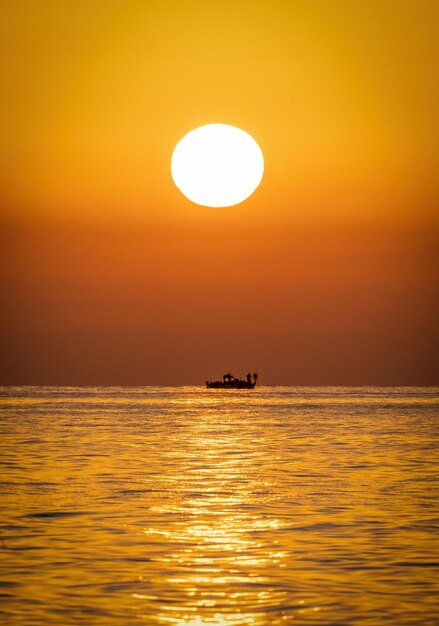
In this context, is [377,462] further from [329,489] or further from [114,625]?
[114,625]

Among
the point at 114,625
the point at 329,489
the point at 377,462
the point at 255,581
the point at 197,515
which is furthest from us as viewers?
the point at 377,462

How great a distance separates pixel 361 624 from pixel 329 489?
1732 centimetres

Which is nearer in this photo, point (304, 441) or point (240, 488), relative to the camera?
point (240, 488)

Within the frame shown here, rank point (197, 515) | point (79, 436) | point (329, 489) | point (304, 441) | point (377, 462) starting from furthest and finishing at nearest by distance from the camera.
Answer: point (79, 436)
point (304, 441)
point (377, 462)
point (329, 489)
point (197, 515)

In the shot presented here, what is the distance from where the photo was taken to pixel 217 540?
24078mm

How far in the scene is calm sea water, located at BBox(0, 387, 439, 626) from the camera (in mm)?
17859

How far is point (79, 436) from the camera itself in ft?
212

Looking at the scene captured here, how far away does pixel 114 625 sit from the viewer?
16672 mm

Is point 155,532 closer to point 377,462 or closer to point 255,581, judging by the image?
point 255,581

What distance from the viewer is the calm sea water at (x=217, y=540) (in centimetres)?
1786

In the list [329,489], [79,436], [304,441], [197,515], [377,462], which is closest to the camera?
[197,515]

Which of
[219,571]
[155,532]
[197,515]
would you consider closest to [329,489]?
[197,515]

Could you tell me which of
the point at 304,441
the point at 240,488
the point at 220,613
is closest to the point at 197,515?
the point at 240,488

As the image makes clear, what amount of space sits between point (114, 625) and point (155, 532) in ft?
28.3
